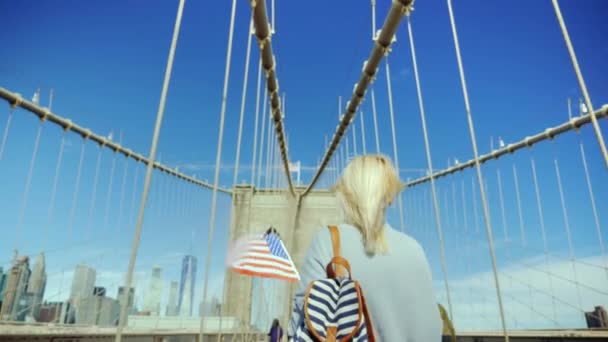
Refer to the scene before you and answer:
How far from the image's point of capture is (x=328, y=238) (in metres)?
1.09

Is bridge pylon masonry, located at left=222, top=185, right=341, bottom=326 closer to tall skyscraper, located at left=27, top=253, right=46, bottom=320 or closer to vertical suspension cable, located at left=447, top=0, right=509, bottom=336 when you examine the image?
tall skyscraper, located at left=27, top=253, right=46, bottom=320

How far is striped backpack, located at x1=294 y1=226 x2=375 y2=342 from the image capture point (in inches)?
37.0

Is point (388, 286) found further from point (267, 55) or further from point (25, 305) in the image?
point (267, 55)

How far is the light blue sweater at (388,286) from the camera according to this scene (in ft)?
3.50

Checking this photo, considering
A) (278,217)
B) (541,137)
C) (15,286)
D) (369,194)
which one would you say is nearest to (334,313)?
(369,194)

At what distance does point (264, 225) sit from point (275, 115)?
8.03 m

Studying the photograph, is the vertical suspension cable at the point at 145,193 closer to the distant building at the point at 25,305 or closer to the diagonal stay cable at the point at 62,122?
the diagonal stay cable at the point at 62,122

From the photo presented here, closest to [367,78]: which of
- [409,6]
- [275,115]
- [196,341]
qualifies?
[409,6]

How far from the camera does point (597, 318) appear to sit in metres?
8.13

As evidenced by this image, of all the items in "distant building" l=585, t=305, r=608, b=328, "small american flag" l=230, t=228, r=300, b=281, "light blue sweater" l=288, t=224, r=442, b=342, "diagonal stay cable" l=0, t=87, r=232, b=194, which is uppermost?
"diagonal stay cable" l=0, t=87, r=232, b=194

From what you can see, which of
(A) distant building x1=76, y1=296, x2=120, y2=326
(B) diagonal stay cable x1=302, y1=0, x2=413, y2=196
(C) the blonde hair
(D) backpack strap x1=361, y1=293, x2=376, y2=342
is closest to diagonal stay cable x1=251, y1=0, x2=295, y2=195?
(B) diagonal stay cable x1=302, y1=0, x2=413, y2=196

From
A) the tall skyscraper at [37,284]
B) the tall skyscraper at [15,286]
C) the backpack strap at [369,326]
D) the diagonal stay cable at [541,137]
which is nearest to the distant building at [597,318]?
the diagonal stay cable at [541,137]

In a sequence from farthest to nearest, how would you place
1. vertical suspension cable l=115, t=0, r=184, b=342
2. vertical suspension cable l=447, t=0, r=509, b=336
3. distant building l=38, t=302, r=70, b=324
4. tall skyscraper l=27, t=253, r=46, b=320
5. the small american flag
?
the small american flag
distant building l=38, t=302, r=70, b=324
tall skyscraper l=27, t=253, r=46, b=320
vertical suspension cable l=447, t=0, r=509, b=336
vertical suspension cable l=115, t=0, r=184, b=342

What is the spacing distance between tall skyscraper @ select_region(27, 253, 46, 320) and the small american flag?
3.70 meters
